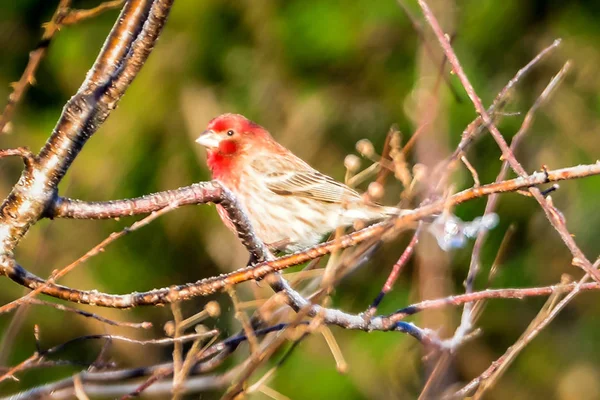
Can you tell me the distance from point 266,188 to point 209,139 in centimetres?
47

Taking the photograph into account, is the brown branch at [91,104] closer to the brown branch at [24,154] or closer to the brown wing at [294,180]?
the brown branch at [24,154]

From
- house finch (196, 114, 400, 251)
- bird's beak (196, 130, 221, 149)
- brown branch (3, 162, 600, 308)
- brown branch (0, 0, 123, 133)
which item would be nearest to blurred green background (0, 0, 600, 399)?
house finch (196, 114, 400, 251)

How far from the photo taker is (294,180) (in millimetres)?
5816

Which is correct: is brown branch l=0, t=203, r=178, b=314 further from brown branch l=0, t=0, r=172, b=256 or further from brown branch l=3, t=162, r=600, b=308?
brown branch l=0, t=0, r=172, b=256

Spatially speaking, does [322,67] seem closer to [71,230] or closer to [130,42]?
[71,230]

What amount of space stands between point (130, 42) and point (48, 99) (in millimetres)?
Result: 6001

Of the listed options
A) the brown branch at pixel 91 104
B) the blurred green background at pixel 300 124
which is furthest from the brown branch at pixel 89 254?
the blurred green background at pixel 300 124

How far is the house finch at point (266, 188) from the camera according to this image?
5.53m

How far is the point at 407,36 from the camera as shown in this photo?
8.20 metres

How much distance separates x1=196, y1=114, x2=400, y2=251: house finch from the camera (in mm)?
5527

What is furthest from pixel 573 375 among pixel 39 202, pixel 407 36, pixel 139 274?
pixel 39 202

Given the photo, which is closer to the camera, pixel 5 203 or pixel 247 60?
pixel 5 203

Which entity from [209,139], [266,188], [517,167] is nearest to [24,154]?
[517,167]

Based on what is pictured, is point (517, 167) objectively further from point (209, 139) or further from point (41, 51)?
point (209, 139)
